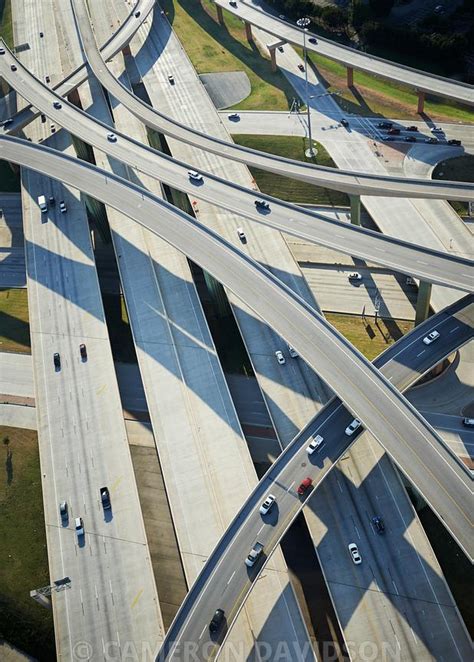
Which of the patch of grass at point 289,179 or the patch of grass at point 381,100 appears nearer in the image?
the patch of grass at point 289,179

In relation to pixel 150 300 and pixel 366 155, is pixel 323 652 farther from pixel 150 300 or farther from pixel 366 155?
pixel 366 155

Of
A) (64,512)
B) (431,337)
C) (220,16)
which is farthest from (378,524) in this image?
(220,16)

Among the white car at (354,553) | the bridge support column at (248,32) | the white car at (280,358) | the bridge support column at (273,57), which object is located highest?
the bridge support column at (248,32)

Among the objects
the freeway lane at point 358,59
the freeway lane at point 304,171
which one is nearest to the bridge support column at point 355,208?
the freeway lane at point 304,171

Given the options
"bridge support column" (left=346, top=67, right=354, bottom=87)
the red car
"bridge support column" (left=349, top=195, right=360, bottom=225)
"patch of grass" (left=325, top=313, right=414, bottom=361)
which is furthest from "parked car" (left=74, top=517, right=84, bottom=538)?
"bridge support column" (left=346, top=67, right=354, bottom=87)

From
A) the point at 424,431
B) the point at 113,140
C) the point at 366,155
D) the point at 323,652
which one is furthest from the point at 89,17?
the point at 323,652

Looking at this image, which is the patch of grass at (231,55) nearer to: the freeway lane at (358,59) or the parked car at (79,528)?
the freeway lane at (358,59)
